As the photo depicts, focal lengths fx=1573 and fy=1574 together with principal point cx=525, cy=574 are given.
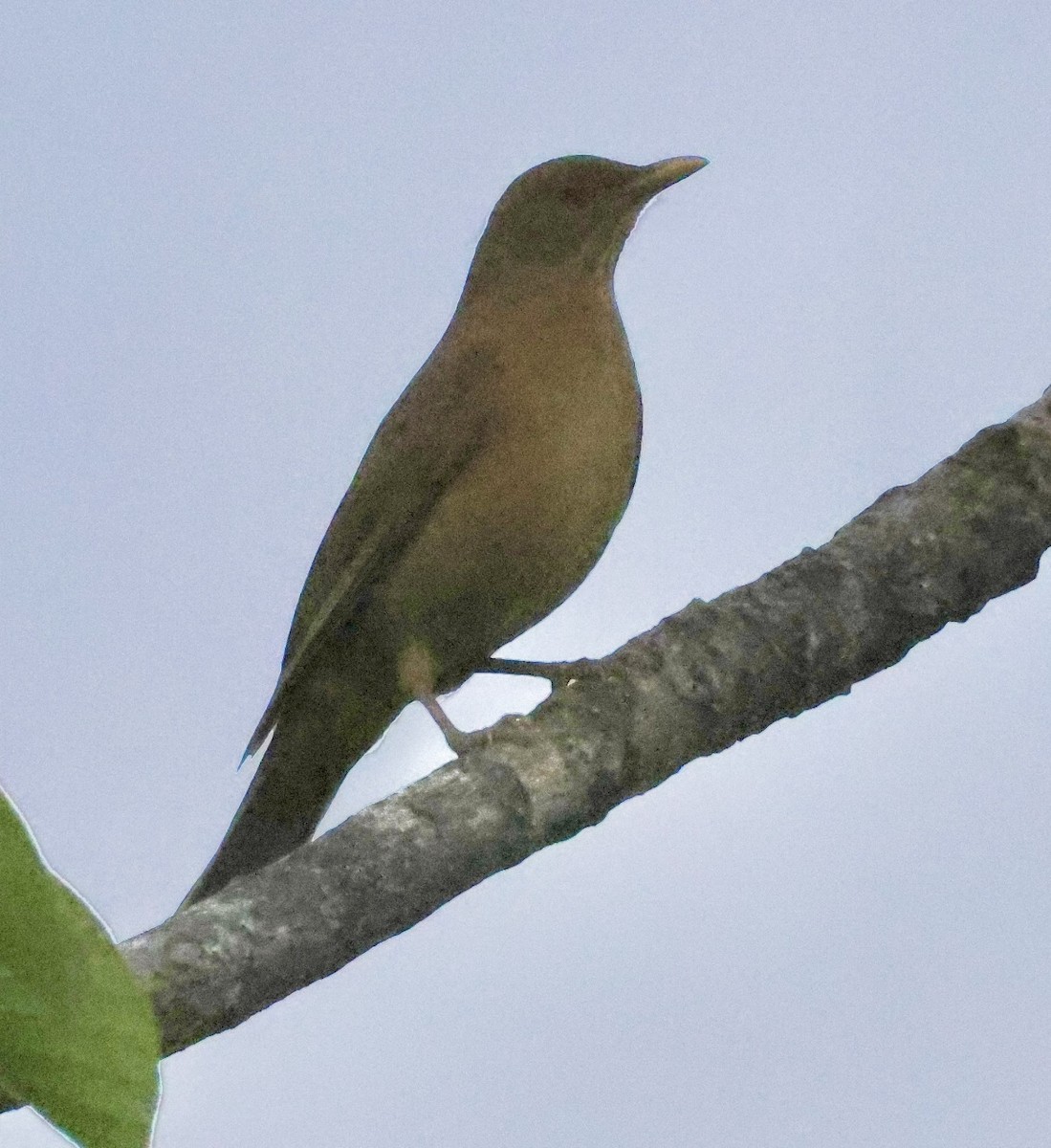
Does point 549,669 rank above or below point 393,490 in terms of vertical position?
below

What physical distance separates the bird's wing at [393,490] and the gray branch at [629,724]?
0.89 metres

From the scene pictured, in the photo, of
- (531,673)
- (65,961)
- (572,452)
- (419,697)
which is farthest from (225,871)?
(65,961)

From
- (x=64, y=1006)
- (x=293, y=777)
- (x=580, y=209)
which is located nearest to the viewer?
(x=64, y=1006)

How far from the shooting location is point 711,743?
3230 millimetres

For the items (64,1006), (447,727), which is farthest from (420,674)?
(64,1006)

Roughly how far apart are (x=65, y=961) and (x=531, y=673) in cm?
355

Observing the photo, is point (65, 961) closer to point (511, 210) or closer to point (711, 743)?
point (711, 743)

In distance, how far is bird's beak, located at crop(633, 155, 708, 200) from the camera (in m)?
4.80

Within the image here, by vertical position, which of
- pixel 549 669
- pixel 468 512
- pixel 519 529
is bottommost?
pixel 549 669

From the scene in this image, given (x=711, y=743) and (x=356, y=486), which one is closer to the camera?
(x=711, y=743)

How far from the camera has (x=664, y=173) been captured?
4.82 meters

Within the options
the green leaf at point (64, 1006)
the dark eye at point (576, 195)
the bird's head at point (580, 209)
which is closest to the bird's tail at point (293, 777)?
the bird's head at point (580, 209)

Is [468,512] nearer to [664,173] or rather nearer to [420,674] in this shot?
[420,674]

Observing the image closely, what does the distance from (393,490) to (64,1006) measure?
3.51 meters
